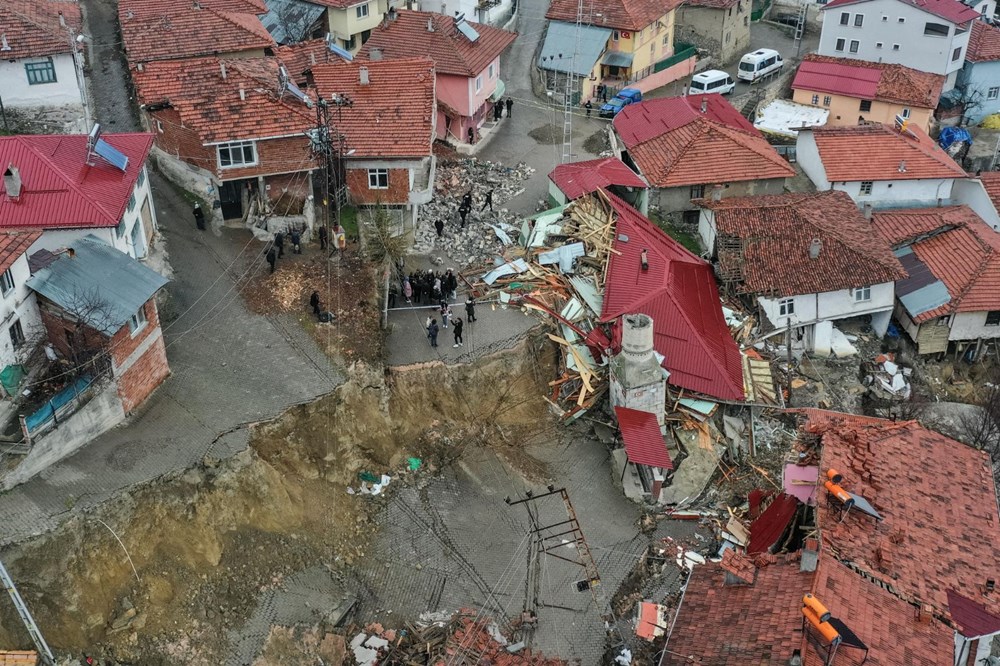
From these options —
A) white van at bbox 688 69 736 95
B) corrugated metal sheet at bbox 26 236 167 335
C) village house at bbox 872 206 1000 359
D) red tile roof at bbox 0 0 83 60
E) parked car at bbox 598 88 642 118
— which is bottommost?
village house at bbox 872 206 1000 359

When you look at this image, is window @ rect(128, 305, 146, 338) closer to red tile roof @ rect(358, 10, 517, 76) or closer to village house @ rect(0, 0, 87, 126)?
village house @ rect(0, 0, 87, 126)

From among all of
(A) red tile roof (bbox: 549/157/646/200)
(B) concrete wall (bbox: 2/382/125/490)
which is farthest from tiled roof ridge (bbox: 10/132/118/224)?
(A) red tile roof (bbox: 549/157/646/200)

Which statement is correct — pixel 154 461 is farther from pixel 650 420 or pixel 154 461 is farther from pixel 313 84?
pixel 313 84

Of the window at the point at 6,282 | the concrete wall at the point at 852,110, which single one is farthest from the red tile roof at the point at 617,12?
the window at the point at 6,282

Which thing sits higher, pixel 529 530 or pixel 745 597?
pixel 745 597

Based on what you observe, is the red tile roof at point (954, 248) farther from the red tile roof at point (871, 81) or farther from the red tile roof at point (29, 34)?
the red tile roof at point (29, 34)

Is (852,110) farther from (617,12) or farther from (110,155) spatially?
(110,155)

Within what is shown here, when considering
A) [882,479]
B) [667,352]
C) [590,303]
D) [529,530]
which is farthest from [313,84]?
[882,479]
